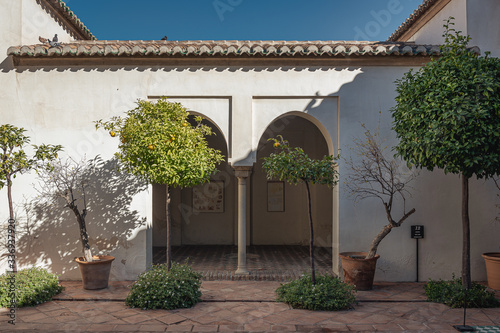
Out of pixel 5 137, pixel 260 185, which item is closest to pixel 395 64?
pixel 260 185

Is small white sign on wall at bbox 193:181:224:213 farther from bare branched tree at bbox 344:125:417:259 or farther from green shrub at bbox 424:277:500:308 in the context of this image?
green shrub at bbox 424:277:500:308

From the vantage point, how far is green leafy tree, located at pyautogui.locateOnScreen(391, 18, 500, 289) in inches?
233

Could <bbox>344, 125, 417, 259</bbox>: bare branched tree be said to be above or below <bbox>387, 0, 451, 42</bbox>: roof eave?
below

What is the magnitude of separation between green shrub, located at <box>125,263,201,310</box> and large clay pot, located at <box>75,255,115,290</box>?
1.11 metres

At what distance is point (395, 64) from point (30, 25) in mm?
7689

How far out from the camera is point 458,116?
232 inches

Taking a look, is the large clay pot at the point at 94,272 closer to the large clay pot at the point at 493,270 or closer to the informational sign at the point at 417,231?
the informational sign at the point at 417,231

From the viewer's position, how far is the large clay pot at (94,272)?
725 cm

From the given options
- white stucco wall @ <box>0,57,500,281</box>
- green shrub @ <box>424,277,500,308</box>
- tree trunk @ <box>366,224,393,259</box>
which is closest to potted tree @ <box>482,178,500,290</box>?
white stucco wall @ <box>0,57,500,281</box>

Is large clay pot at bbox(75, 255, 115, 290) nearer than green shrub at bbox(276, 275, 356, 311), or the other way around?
green shrub at bbox(276, 275, 356, 311)

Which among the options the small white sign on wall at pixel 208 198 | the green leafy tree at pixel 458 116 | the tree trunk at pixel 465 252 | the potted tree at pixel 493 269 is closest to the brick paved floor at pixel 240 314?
the tree trunk at pixel 465 252

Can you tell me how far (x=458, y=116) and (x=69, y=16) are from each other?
30.4 ft

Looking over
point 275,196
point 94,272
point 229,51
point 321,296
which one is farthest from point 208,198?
point 321,296

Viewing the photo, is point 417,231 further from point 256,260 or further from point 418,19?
point 418,19
